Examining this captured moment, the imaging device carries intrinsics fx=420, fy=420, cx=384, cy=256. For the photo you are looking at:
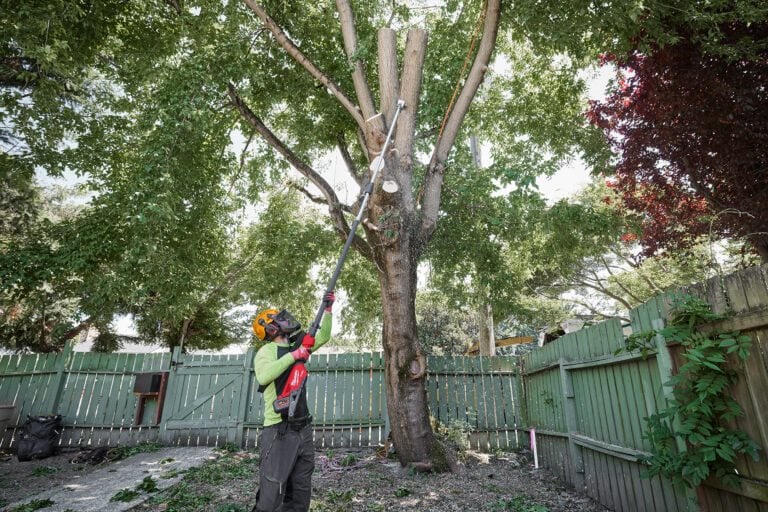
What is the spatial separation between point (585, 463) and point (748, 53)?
18.0 ft

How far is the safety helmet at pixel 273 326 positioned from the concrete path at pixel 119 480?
2807 mm

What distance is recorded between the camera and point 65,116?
8086mm

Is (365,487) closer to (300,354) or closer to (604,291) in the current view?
(300,354)

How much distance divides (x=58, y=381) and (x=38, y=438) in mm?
1404

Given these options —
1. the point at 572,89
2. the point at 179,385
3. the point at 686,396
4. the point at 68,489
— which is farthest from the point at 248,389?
the point at 572,89

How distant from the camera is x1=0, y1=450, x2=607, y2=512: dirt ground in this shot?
14.7ft

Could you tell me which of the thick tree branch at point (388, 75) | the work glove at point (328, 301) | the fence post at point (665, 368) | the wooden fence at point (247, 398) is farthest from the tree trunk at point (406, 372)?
the fence post at point (665, 368)

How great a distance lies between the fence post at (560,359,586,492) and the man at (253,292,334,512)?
3.54m

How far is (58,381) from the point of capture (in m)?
9.09

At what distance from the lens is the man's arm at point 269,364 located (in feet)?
10.7

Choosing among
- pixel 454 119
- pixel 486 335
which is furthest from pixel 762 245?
pixel 486 335

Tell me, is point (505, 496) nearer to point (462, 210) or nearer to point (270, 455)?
point (270, 455)

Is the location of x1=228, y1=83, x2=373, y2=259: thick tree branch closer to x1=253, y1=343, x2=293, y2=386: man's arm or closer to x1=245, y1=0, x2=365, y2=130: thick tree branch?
x1=245, y1=0, x2=365, y2=130: thick tree branch

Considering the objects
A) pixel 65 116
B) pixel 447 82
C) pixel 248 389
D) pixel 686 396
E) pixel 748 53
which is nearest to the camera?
pixel 686 396
